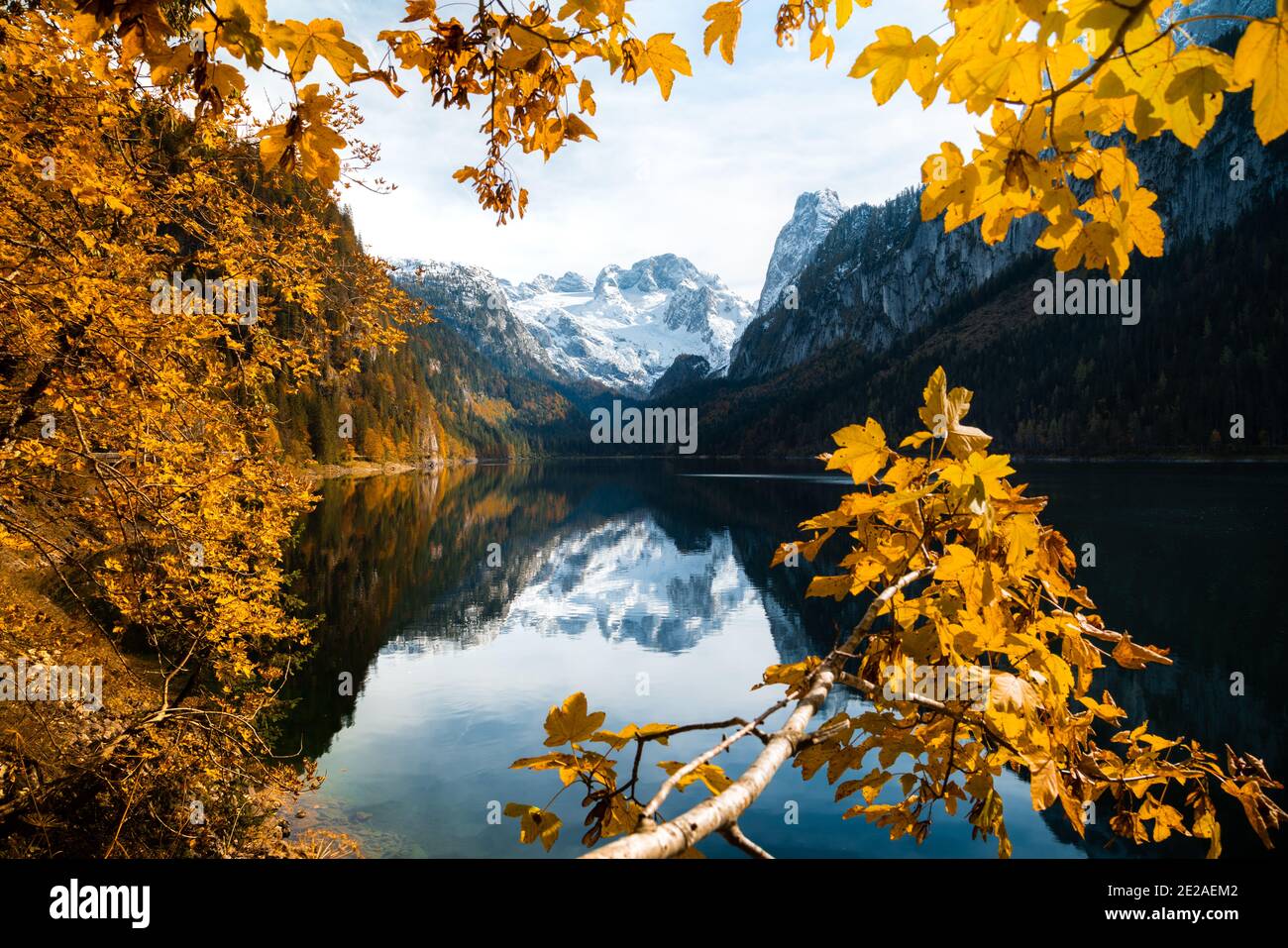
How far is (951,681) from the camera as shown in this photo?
176 centimetres

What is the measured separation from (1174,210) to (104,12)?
557 ft

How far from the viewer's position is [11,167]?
14.9ft

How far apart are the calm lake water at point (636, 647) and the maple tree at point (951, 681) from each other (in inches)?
328

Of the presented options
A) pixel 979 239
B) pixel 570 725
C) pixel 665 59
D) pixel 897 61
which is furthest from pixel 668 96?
pixel 979 239

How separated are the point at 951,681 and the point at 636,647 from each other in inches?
805

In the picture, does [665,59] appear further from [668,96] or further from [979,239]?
[979,239]

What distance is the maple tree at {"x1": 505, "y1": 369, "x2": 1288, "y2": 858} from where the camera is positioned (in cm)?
157

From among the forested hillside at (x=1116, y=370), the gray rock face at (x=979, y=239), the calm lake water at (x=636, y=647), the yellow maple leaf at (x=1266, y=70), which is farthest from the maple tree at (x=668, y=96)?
the gray rock face at (x=979, y=239)

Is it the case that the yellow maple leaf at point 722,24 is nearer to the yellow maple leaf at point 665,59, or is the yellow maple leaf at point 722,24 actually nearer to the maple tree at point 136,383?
the yellow maple leaf at point 665,59

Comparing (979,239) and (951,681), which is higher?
(979,239)

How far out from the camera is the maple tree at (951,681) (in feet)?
5.14

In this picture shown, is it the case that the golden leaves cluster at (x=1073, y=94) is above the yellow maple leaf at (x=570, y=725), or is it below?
above

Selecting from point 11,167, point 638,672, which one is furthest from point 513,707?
point 11,167

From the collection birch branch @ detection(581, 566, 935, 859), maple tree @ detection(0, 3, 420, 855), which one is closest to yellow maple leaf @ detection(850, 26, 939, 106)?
birch branch @ detection(581, 566, 935, 859)
